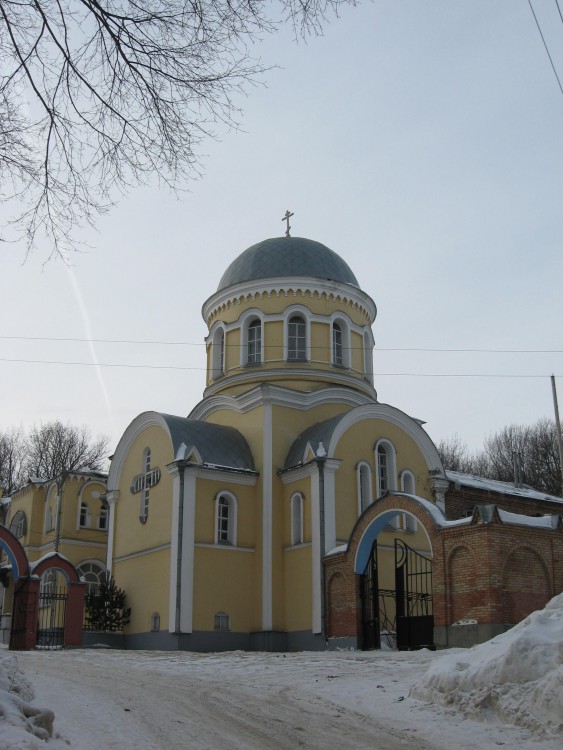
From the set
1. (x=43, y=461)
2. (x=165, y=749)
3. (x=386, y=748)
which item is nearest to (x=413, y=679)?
(x=386, y=748)

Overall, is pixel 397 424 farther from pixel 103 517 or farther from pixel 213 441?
pixel 103 517

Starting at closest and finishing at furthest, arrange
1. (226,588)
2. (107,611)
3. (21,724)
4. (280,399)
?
(21,724) < (226,588) < (107,611) < (280,399)

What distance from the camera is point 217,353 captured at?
87.7 ft

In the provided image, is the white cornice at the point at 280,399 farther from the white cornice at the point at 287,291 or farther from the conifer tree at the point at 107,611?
the conifer tree at the point at 107,611

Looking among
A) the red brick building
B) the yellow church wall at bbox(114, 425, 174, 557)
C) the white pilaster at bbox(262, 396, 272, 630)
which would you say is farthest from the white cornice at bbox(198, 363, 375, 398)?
the red brick building

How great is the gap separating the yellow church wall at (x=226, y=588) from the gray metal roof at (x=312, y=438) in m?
2.75

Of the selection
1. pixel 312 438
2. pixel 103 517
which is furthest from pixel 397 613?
pixel 103 517

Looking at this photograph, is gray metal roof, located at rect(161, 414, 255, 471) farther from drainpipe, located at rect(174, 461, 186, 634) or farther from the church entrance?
the church entrance

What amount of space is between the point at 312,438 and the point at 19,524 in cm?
1661

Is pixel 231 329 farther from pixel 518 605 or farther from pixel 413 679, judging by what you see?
pixel 413 679

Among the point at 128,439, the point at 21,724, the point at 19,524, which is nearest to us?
the point at 21,724

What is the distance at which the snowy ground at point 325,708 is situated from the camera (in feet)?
23.8

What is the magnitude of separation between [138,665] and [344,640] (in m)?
5.88

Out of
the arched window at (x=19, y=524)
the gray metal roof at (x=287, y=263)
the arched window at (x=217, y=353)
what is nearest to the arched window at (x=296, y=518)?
the arched window at (x=217, y=353)
